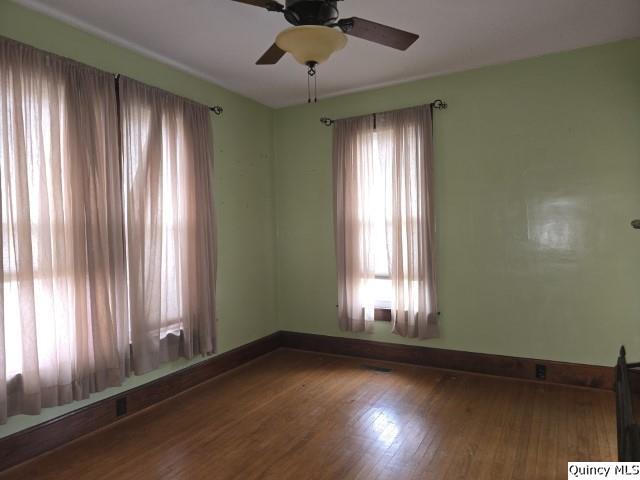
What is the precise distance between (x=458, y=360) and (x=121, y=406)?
115 inches

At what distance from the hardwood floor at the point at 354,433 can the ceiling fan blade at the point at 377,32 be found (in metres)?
2.41

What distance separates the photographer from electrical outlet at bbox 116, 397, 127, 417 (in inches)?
123

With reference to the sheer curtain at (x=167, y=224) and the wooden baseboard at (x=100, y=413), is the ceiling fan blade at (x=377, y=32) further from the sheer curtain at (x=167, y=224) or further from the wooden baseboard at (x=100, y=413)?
the wooden baseboard at (x=100, y=413)

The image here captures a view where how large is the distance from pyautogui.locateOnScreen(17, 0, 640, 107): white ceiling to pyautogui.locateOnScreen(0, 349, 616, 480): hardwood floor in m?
2.82

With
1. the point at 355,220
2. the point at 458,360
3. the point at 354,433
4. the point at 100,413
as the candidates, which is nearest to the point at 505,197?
the point at 355,220

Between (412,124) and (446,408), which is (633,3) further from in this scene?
(446,408)

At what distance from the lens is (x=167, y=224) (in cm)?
347

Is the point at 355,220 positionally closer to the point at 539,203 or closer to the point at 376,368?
the point at 376,368

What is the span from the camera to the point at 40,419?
8.75ft

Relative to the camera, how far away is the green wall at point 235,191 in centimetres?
320

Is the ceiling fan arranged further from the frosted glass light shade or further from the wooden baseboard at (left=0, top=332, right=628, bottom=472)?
the wooden baseboard at (left=0, top=332, right=628, bottom=472)

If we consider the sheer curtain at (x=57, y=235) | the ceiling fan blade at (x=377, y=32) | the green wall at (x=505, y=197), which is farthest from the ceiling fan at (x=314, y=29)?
the green wall at (x=505, y=197)

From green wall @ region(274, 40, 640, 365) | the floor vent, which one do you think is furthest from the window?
green wall @ region(274, 40, 640, 365)

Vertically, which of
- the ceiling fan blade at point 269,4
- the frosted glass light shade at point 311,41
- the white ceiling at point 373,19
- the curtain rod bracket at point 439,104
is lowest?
the frosted glass light shade at point 311,41
